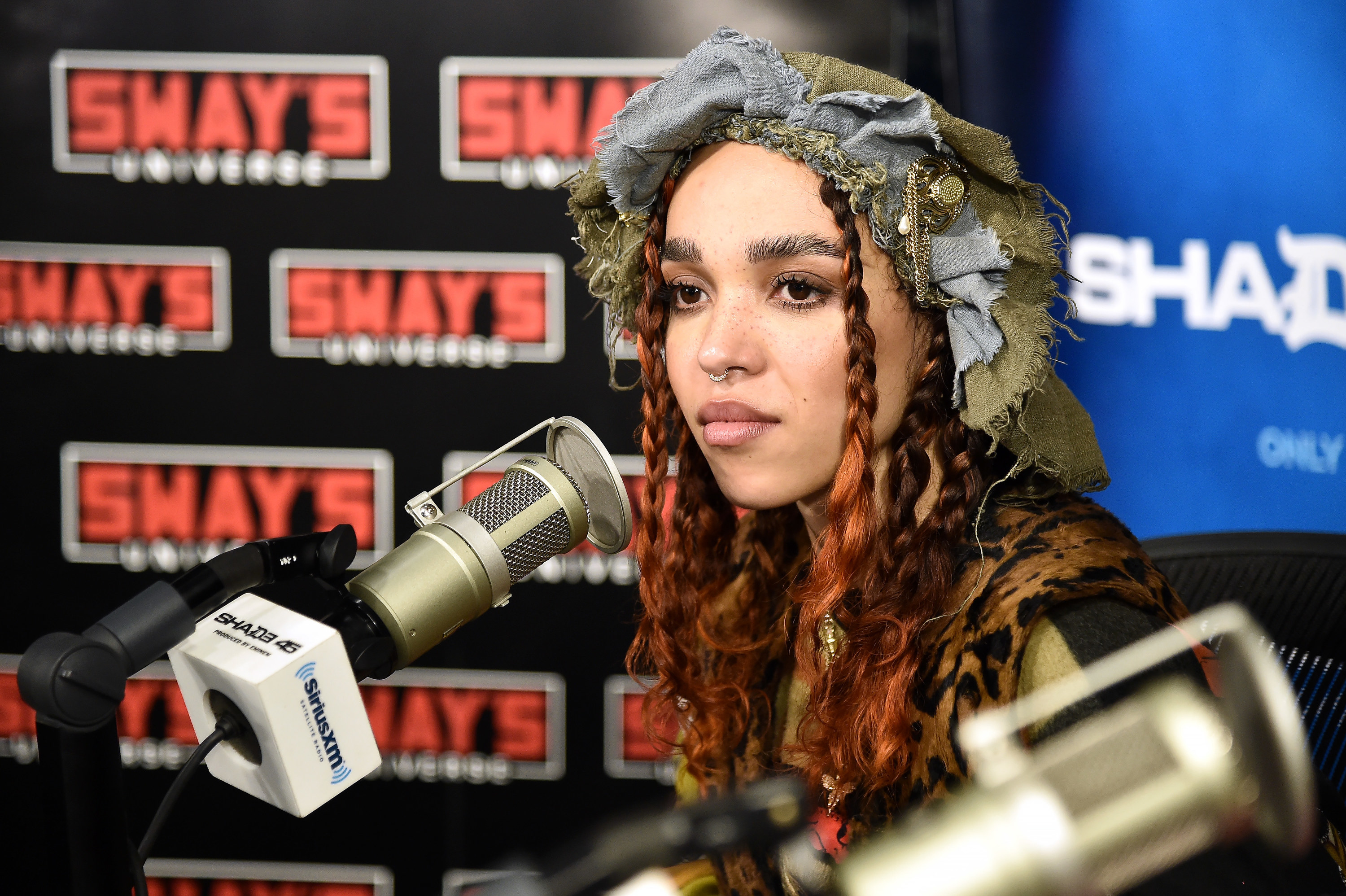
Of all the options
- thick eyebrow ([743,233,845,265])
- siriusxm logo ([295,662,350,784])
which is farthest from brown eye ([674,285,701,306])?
siriusxm logo ([295,662,350,784])

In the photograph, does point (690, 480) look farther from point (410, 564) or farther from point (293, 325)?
point (293, 325)

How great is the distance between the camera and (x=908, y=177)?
4.16 ft

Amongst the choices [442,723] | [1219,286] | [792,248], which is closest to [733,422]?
[792,248]

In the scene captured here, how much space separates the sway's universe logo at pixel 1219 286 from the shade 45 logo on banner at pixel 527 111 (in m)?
1.02

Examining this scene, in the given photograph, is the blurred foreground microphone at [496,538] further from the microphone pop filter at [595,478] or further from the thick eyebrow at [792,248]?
the thick eyebrow at [792,248]

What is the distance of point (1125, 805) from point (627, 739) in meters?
2.19

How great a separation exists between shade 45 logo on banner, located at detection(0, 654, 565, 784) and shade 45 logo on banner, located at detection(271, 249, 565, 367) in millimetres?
761

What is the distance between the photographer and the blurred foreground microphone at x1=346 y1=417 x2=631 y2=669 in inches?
37.1

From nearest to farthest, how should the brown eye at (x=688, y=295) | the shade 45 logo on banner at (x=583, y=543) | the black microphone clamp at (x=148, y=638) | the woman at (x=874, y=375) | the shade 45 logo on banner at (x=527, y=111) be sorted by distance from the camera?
1. the black microphone clamp at (x=148, y=638)
2. the woman at (x=874, y=375)
3. the brown eye at (x=688, y=295)
4. the shade 45 logo on banner at (x=527, y=111)
5. the shade 45 logo on banner at (x=583, y=543)

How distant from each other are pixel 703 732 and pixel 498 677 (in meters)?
1.04

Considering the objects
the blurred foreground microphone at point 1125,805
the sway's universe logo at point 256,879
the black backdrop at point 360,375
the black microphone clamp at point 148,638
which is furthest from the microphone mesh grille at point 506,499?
the sway's universe logo at point 256,879

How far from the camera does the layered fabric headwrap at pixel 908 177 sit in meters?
1.26

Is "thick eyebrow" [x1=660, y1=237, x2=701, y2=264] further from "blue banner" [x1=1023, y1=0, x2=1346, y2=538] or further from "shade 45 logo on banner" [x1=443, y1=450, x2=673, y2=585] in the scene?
"blue banner" [x1=1023, y1=0, x2=1346, y2=538]

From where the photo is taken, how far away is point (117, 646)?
799 millimetres
